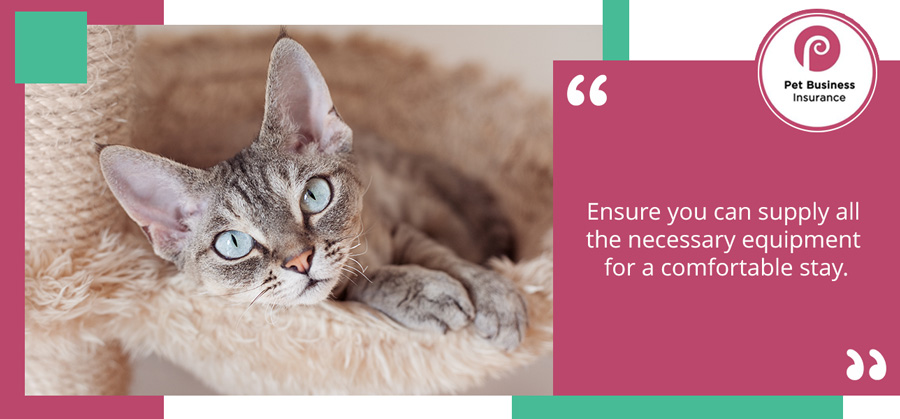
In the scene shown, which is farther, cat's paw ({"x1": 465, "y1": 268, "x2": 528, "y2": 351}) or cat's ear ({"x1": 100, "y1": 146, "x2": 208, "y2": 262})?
cat's paw ({"x1": 465, "y1": 268, "x2": 528, "y2": 351})

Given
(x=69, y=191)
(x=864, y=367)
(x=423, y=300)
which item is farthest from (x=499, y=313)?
(x=69, y=191)

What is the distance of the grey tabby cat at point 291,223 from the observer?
0.91 m

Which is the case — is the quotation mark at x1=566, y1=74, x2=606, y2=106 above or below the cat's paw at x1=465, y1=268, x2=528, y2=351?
above

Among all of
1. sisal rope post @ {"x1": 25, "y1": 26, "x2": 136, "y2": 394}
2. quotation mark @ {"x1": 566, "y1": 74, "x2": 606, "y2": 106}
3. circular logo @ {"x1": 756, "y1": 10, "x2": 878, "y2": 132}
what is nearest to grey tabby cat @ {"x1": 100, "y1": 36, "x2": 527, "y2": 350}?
sisal rope post @ {"x1": 25, "y1": 26, "x2": 136, "y2": 394}

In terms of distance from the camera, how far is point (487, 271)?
3.60 ft

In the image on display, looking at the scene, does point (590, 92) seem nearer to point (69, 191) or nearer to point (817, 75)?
point (817, 75)

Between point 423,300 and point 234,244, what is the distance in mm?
294

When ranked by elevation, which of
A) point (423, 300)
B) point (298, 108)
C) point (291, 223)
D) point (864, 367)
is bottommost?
point (864, 367)

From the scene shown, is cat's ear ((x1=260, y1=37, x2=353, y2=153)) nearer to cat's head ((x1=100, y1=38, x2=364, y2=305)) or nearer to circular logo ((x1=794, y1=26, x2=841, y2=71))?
cat's head ((x1=100, y1=38, x2=364, y2=305))

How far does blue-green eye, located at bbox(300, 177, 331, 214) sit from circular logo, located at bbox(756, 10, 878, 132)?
2.17ft

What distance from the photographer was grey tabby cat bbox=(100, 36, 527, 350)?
0.91 meters

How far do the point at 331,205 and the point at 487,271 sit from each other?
29cm

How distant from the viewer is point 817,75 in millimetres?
932

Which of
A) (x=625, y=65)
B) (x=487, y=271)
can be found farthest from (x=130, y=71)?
(x=625, y=65)
